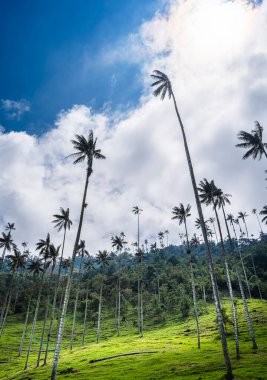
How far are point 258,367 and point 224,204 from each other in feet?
90.3

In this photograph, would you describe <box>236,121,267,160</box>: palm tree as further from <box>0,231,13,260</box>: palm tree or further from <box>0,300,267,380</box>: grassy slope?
<box>0,231,13,260</box>: palm tree

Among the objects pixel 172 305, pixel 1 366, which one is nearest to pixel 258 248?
pixel 172 305

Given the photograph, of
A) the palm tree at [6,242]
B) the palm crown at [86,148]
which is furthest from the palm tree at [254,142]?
the palm tree at [6,242]

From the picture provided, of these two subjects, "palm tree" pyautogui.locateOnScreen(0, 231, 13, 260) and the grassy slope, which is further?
"palm tree" pyautogui.locateOnScreen(0, 231, 13, 260)

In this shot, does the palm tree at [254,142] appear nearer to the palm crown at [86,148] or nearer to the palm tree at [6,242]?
the palm crown at [86,148]

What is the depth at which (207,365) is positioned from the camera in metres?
24.4

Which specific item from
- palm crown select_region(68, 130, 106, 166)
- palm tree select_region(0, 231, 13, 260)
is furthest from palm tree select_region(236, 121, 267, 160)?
palm tree select_region(0, 231, 13, 260)

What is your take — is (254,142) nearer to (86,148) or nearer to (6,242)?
(86,148)

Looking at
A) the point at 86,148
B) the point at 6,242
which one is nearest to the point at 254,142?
the point at 86,148

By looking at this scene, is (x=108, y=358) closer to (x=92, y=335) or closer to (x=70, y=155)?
(x=70, y=155)

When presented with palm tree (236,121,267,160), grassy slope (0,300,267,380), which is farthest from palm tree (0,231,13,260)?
palm tree (236,121,267,160)

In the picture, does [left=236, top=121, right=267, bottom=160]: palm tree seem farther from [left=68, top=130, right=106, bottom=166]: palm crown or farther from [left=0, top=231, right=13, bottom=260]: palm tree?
[left=0, top=231, right=13, bottom=260]: palm tree

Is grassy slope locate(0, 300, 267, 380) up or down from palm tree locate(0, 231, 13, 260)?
down

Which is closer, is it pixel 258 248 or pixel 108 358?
pixel 108 358
